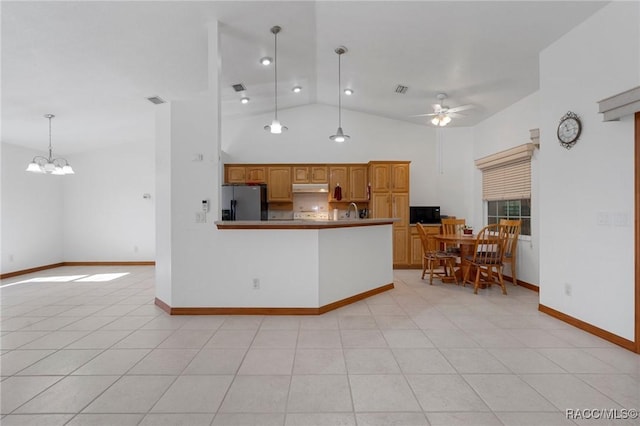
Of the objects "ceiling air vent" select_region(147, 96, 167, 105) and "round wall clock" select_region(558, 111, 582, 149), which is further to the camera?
"ceiling air vent" select_region(147, 96, 167, 105)

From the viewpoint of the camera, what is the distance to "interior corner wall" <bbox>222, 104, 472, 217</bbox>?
643 centimetres

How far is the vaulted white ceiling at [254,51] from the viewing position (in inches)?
115

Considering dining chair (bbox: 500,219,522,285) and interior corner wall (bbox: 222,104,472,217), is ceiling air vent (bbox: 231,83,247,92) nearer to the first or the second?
interior corner wall (bbox: 222,104,472,217)

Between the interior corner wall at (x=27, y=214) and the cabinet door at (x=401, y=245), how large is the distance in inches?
296

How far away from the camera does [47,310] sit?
3.56 metres

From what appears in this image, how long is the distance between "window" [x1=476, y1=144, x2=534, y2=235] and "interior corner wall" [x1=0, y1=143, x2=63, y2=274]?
9.19 meters

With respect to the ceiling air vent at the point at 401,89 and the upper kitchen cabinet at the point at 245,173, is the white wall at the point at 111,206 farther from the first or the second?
the ceiling air vent at the point at 401,89

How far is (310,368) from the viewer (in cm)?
218

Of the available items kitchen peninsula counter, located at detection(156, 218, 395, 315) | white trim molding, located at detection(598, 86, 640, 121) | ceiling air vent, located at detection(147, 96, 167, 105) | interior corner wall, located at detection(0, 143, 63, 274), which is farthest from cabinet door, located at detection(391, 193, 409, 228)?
interior corner wall, located at detection(0, 143, 63, 274)

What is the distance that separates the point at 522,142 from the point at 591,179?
2117 millimetres

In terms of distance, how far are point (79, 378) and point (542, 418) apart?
305cm

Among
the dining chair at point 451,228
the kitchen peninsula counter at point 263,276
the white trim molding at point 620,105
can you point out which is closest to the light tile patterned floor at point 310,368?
the kitchen peninsula counter at point 263,276

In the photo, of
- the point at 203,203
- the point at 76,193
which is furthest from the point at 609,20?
the point at 76,193

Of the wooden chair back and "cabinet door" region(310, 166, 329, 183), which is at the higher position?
"cabinet door" region(310, 166, 329, 183)
